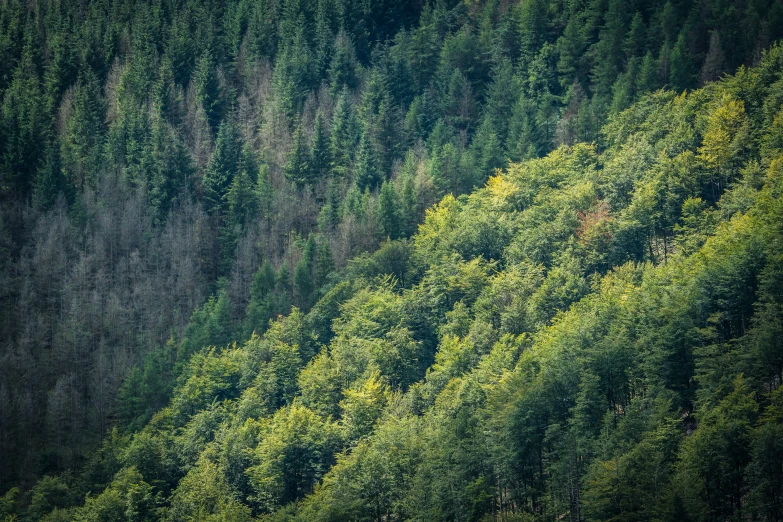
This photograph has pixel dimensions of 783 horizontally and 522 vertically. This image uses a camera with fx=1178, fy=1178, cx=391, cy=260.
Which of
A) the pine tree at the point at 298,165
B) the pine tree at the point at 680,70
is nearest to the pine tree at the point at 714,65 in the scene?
the pine tree at the point at 680,70

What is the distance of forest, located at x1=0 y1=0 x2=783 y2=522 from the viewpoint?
287 feet

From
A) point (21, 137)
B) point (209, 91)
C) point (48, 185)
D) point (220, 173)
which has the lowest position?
point (220, 173)

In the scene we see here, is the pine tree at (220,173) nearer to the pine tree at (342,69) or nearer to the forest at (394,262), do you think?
the forest at (394,262)

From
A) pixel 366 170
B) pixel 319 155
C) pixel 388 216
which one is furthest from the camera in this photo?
pixel 319 155

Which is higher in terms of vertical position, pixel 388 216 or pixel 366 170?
pixel 366 170

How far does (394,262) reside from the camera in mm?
119812

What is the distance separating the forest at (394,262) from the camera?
87500 millimetres

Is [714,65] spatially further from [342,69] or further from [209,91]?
[209,91]

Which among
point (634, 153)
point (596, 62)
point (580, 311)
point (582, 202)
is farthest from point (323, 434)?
point (596, 62)

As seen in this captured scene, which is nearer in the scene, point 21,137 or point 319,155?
point 319,155

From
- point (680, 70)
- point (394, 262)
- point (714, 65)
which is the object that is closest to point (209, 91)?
point (394, 262)

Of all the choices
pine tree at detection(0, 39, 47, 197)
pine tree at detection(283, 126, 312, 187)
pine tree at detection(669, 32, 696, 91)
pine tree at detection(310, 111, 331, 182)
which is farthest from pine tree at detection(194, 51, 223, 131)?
pine tree at detection(669, 32, 696, 91)

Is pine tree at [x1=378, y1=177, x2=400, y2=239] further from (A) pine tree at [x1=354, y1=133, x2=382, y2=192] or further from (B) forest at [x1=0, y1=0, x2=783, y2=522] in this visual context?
(A) pine tree at [x1=354, y1=133, x2=382, y2=192]

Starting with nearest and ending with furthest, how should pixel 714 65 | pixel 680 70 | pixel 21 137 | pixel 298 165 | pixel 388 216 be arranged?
pixel 388 216
pixel 680 70
pixel 714 65
pixel 298 165
pixel 21 137
